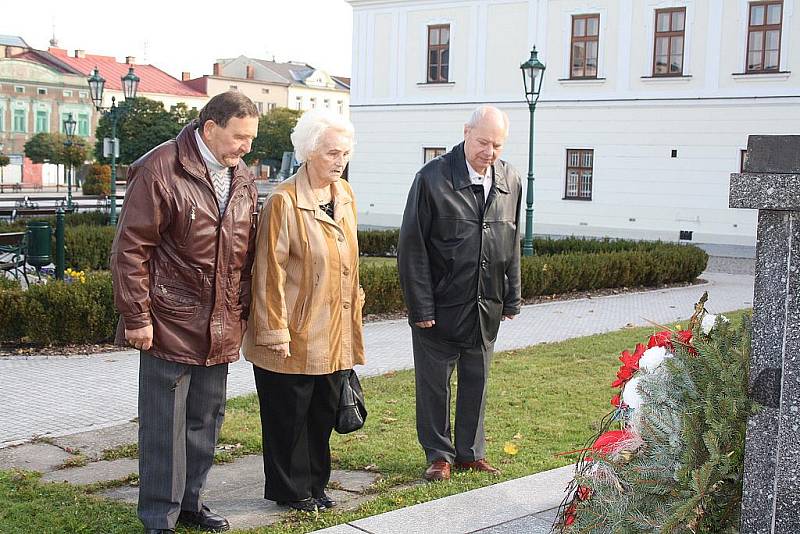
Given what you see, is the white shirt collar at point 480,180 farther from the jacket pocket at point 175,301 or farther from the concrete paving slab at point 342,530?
the concrete paving slab at point 342,530

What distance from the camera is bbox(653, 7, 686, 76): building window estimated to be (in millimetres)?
27594

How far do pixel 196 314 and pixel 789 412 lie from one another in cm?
246

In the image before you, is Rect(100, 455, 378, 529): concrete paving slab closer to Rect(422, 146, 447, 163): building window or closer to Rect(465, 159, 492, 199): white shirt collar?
Rect(465, 159, 492, 199): white shirt collar

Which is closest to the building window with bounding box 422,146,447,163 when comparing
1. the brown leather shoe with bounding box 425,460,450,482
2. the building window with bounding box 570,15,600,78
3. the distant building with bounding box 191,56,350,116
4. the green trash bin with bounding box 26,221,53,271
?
the building window with bounding box 570,15,600,78

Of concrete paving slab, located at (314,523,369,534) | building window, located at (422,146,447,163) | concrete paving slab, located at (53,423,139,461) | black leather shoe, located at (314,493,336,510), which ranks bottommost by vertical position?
concrete paving slab, located at (53,423,139,461)

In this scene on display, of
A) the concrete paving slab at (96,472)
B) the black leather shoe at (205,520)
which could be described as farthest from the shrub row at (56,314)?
the black leather shoe at (205,520)

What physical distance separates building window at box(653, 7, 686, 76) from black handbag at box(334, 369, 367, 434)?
975 inches

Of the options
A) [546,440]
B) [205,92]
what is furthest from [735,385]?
[205,92]

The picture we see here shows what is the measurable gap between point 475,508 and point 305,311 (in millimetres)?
1187

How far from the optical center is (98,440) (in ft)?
20.6

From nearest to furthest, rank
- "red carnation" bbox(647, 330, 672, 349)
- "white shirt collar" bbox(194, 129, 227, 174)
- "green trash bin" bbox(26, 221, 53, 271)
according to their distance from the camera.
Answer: "red carnation" bbox(647, 330, 672, 349), "white shirt collar" bbox(194, 129, 227, 174), "green trash bin" bbox(26, 221, 53, 271)

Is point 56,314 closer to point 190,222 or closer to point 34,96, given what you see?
point 190,222

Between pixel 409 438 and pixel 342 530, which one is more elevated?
pixel 342 530

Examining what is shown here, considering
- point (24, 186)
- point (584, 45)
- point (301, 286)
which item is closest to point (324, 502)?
point (301, 286)
